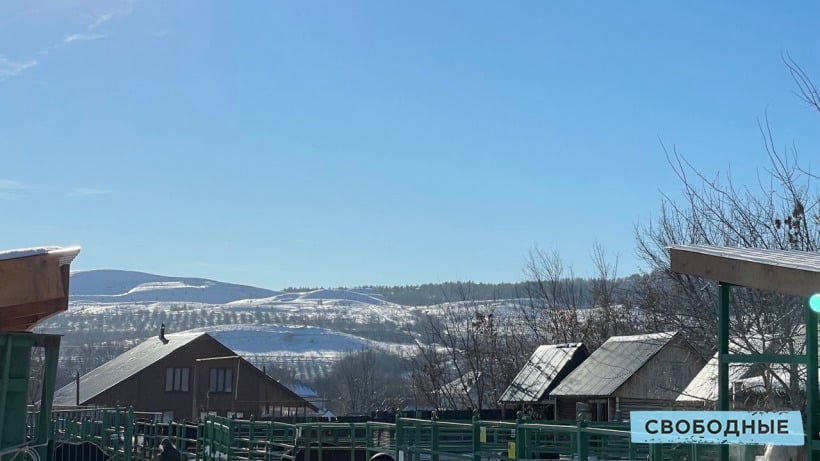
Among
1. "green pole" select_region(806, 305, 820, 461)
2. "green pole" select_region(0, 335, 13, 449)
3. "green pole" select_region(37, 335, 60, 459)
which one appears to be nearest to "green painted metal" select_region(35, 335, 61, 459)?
"green pole" select_region(37, 335, 60, 459)

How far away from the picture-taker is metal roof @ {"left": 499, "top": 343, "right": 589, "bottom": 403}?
43.2m

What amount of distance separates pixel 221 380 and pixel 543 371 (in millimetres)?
28744

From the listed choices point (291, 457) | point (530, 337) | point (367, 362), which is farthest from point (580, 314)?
point (367, 362)

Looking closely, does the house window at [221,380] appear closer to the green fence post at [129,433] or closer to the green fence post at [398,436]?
the green fence post at [129,433]

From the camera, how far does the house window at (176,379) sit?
2625 inches

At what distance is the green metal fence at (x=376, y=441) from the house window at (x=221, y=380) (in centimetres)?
2927

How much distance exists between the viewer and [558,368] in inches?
1716

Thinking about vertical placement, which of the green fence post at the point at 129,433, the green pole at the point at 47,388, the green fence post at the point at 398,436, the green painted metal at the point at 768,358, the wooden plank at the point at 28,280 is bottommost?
the green fence post at the point at 129,433

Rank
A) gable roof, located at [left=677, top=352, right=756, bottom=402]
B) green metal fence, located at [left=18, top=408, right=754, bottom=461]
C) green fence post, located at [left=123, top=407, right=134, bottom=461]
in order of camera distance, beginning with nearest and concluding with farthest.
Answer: green metal fence, located at [left=18, top=408, right=754, bottom=461] → gable roof, located at [left=677, top=352, right=756, bottom=402] → green fence post, located at [left=123, top=407, right=134, bottom=461]

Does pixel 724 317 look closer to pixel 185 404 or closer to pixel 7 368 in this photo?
pixel 7 368

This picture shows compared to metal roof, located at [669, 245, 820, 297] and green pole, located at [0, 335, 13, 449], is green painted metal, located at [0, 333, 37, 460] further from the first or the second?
metal roof, located at [669, 245, 820, 297]

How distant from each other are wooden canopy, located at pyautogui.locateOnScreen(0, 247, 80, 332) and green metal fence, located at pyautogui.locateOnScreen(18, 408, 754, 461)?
607 cm

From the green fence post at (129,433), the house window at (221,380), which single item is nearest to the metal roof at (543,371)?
the green fence post at (129,433)

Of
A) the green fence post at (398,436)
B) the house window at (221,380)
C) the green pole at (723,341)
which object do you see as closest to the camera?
the green pole at (723,341)
